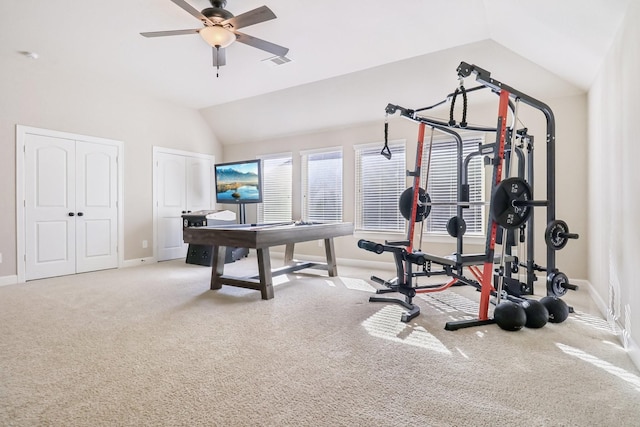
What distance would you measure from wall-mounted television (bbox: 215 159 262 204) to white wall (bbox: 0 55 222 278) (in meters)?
0.91

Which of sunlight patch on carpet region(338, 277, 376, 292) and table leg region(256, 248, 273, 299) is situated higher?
table leg region(256, 248, 273, 299)

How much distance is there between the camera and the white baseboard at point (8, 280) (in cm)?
415

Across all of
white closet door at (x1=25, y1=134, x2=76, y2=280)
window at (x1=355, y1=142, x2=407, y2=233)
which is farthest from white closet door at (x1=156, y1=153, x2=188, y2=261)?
window at (x1=355, y1=142, x2=407, y2=233)

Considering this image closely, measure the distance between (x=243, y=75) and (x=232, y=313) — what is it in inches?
132

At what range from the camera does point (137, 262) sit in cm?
559

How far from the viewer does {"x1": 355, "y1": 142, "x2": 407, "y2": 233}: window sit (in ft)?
17.0

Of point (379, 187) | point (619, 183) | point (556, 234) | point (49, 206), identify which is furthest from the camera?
point (379, 187)

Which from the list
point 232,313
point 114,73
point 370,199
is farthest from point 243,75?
point 232,313

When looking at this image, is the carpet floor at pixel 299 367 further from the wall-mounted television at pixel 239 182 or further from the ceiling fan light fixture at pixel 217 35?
the wall-mounted television at pixel 239 182

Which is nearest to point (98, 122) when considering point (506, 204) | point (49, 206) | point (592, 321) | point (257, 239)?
point (49, 206)

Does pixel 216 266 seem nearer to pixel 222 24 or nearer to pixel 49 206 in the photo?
pixel 222 24

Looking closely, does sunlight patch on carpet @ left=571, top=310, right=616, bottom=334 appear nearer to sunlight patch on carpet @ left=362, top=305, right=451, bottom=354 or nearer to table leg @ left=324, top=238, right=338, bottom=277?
sunlight patch on carpet @ left=362, top=305, right=451, bottom=354

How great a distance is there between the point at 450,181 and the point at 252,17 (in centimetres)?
337

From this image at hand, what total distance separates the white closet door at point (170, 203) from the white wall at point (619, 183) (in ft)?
20.3
